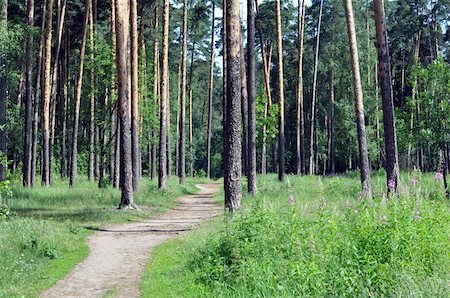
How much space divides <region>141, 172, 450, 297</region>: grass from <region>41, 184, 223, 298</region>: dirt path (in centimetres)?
72

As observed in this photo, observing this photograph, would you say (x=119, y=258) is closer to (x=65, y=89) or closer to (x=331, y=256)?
(x=331, y=256)

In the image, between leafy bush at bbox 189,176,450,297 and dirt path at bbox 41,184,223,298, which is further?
dirt path at bbox 41,184,223,298

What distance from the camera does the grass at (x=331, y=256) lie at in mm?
6055

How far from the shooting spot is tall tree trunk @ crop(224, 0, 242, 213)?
46.9 feet

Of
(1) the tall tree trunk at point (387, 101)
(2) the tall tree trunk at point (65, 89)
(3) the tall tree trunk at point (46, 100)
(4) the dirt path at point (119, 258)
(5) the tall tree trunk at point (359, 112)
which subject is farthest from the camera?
(2) the tall tree trunk at point (65, 89)

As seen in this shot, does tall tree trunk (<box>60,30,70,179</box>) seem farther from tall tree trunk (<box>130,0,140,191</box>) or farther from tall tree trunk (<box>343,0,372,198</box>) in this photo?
tall tree trunk (<box>343,0,372,198</box>)

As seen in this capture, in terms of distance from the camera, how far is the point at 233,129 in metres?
14.4

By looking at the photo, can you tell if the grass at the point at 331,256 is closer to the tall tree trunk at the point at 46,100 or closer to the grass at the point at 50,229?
the grass at the point at 50,229

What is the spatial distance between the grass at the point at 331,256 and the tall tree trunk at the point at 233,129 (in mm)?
5118

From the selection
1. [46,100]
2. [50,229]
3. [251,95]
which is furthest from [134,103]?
[50,229]

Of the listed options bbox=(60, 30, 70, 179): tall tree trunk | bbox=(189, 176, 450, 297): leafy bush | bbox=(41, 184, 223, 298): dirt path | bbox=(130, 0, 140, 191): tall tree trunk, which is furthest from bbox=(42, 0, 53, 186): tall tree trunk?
bbox=(189, 176, 450, 297): leafy bush

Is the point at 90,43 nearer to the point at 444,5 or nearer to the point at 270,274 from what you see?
the point at 270,274

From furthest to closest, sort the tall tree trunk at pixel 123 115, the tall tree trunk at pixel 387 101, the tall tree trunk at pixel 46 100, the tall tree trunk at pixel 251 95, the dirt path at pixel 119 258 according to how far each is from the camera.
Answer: the tall tree trunk at pixel 46 100
the tall tree trunk at pixel 251 95
the tall tree trunk at pixel 123 115
the tall tree trunk at pixel 387 101
the dirt path at pixel 119 258

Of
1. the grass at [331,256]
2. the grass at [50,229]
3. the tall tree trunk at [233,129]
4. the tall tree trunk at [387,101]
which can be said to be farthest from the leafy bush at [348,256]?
the tall tree trunk at [387,101]
